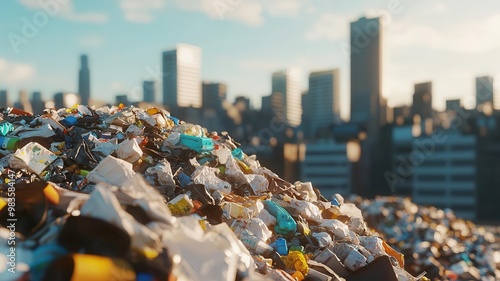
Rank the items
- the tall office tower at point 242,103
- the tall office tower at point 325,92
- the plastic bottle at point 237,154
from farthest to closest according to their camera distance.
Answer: the tall office tower at point 325,92 < the tall office tower at point 242,103 < the plastic bottle at point 237,154

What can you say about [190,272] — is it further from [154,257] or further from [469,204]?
[469,204]

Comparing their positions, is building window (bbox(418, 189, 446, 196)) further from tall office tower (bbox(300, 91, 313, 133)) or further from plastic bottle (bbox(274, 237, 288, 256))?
tall office tower (bbox(300, 91, 313, 133))

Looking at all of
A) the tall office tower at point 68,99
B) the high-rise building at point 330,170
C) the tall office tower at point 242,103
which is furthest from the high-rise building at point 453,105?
the tall office tower at point 68,99

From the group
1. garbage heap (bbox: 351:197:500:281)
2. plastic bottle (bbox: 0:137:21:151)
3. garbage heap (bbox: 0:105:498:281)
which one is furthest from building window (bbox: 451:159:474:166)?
plastic bottle (bbox: 0:137:21:151)

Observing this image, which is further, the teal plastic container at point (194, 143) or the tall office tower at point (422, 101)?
the tall office tower at point (422, 101)

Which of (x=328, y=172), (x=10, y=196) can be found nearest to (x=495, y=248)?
(x=10, y=196)

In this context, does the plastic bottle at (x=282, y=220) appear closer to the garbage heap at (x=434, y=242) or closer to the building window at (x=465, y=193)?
the garbage heap at (x=434, y=242)
